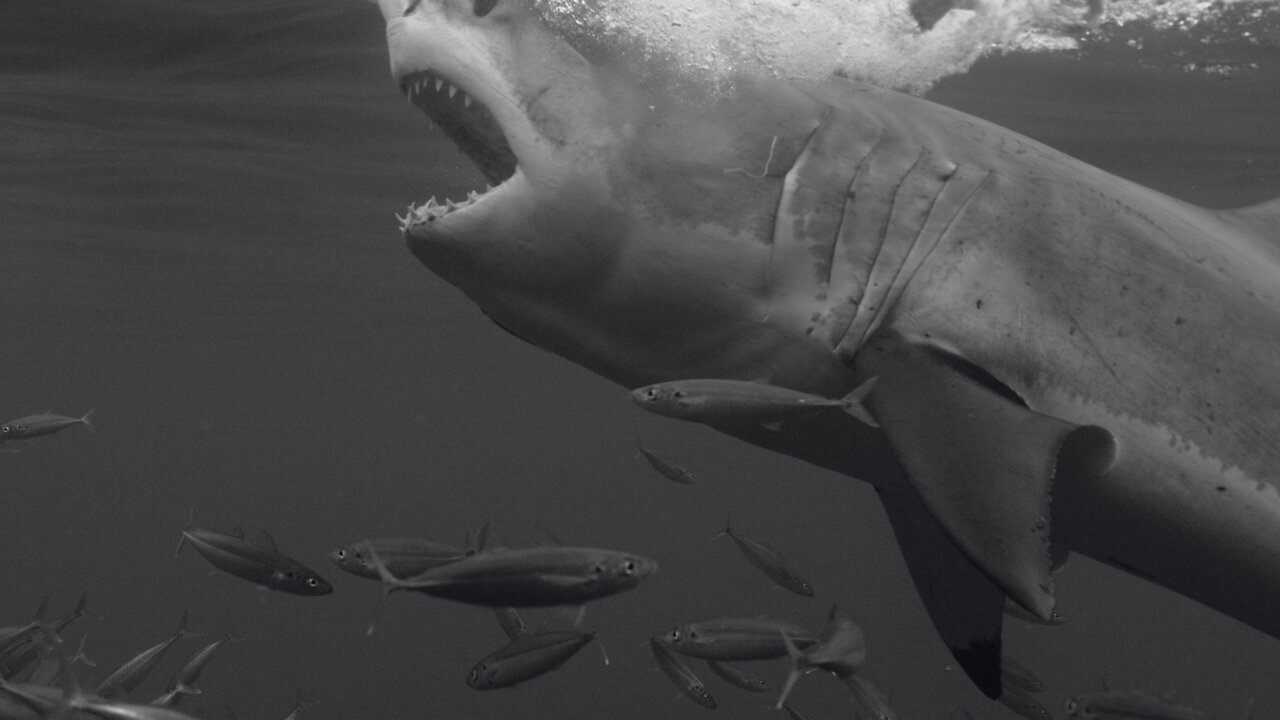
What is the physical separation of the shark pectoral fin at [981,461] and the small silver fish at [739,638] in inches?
86.2

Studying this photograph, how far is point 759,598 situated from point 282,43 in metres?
68.7

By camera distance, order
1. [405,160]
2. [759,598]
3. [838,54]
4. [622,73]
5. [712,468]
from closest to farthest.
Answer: [622,73] < [838,54] < [405,160] < [759,598] < [712,468]

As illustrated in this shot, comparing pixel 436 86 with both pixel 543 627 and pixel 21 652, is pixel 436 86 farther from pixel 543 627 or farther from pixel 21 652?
pixel 21 652

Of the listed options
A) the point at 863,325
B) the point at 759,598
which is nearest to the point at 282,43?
the point at 863,325

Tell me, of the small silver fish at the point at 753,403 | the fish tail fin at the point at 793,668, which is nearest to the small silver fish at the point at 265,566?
the fish tail fin at the point at 793,668

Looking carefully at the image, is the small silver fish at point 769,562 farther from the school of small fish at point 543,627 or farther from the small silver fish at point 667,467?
the small silver fish at point 667,467

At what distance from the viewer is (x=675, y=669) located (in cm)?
545

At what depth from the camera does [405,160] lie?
15195mm

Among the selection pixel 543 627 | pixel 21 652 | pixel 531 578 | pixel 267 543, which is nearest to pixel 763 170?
pixel 531 578

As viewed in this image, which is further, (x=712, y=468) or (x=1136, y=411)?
(x=712, y=468)

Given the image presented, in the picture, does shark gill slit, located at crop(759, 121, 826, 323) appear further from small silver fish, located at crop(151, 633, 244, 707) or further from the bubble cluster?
small silver fish, located at crop(151, 633, 244, 707)

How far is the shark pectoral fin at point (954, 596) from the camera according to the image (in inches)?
146

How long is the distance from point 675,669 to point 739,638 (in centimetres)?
92

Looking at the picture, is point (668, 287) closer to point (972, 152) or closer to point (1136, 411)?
point (972, 152)
